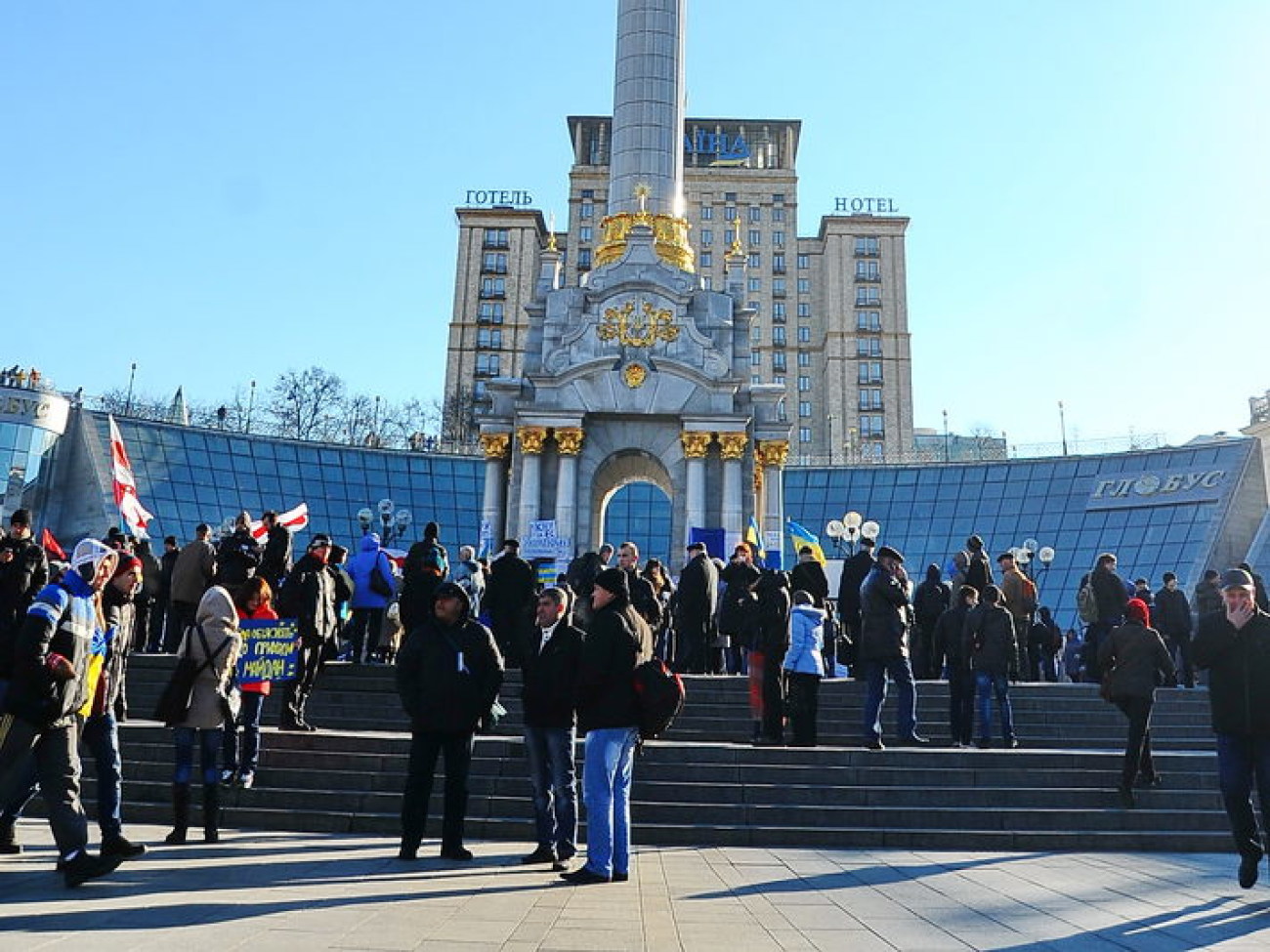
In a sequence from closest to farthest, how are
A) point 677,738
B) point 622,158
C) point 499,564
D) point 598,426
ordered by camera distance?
point 677,738, point 499,564, point 598,426, point 622,158

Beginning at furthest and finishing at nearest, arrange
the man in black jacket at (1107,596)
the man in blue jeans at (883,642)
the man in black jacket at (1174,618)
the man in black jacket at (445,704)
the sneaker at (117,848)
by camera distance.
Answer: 1. the man in black jacket at (1174,618)
2. the man in black jacket at (1107,596)
3. the man in blue jeans at (883,642)
4. the man in black jacket at (445,704)
5. the sneaker at (117,848)

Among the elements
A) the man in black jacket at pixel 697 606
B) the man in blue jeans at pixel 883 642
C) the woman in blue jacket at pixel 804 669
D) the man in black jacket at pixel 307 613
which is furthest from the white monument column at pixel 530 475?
the woman in blue jacket at pixel 804 669

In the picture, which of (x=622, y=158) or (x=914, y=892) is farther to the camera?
(x=622, y=158)

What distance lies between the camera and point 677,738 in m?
13.4

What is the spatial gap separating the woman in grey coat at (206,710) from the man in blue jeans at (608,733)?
10.2ft

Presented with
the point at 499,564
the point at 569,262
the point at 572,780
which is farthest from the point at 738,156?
the point at 572,780

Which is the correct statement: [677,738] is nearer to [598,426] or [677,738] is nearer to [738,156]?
[598,426]

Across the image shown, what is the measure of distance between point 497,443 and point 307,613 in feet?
59.6

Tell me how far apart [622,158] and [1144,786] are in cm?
2705

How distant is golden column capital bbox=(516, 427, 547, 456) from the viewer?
95.9 ft

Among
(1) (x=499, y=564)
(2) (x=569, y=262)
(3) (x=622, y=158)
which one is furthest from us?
(2) (x=569, y=262)

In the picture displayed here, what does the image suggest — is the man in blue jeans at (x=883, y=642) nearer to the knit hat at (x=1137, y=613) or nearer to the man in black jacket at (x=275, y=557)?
the knit hat at (x=1137, y=613)

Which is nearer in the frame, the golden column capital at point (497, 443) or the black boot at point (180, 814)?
the black boot at point (180, 814)

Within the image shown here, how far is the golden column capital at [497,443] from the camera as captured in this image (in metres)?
30.3
